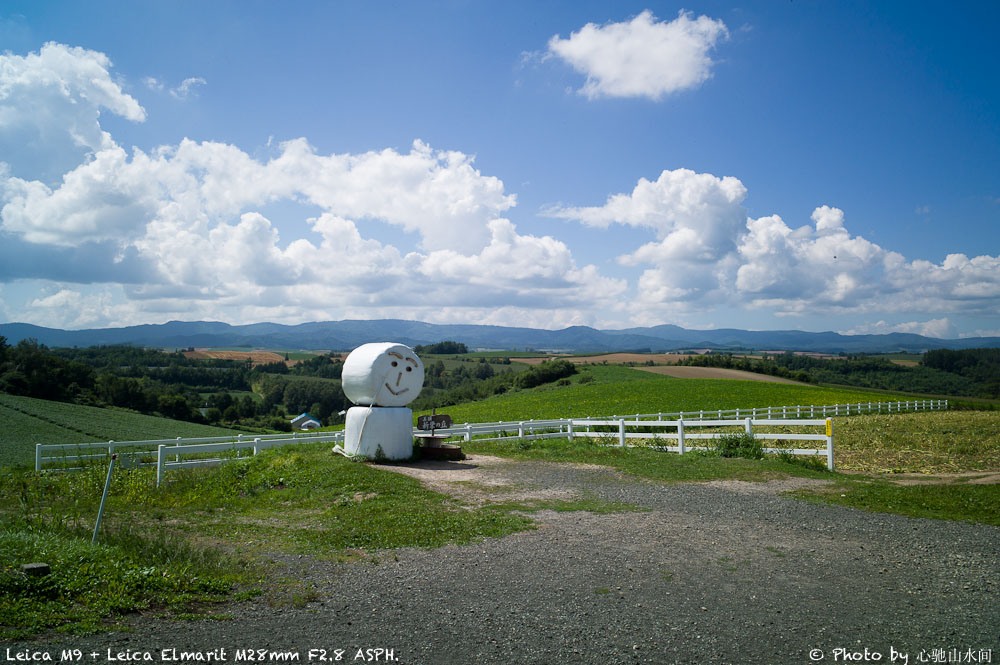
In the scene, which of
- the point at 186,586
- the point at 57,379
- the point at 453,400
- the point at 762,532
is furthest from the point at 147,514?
the point at 453,400

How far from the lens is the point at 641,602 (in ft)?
19.1

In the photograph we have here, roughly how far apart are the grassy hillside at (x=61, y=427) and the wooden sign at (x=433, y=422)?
13.1 m

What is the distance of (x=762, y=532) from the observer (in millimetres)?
8727

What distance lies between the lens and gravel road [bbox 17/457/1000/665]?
15.5 ft

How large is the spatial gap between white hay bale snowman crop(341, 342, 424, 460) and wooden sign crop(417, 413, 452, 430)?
1.28 m

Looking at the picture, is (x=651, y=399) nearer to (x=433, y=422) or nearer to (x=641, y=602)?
(x=433, y=422)

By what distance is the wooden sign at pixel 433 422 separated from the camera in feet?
57.1

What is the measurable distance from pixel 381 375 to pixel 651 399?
3400 centimetres

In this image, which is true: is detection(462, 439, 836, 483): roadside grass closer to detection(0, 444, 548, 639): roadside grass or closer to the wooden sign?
the wooden sign

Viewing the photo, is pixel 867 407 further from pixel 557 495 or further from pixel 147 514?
pixel 147 514

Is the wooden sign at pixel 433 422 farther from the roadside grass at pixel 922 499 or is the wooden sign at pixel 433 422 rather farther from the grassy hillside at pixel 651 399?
the grassy hillside at pixel 651 399

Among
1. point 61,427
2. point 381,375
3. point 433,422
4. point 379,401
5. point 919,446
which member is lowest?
point 61,427

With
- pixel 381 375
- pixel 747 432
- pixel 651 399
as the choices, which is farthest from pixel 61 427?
pixel 651 399

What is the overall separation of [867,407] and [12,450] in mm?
45213
